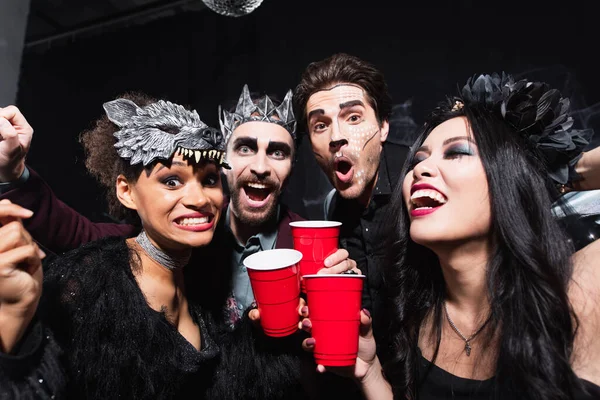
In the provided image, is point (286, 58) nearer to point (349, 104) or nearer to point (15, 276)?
point (349, 104)

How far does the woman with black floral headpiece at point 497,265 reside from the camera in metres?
1.26

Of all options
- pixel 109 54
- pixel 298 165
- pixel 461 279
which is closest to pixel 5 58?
pixel 109 54

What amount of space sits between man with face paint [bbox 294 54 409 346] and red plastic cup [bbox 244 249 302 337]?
873 millimetres

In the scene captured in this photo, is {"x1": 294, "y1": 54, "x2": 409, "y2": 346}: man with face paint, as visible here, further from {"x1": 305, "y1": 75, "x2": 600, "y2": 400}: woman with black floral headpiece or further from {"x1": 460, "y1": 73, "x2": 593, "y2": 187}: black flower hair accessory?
{"x1": 460, "y1": 73, "x2": 593, "y2": 187}: black flower hair accessory

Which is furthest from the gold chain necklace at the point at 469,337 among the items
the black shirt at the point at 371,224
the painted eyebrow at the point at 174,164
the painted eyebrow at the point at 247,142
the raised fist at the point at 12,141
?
the raised fist at the point at 12,141

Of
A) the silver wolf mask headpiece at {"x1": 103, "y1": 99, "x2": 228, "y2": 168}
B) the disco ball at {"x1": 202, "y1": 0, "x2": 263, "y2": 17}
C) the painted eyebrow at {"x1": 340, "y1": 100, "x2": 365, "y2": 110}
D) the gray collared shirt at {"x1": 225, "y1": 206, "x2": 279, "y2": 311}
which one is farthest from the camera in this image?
the disco ball at {"x1": 202, "y1": 0, "x2": 263, "y2": 17}

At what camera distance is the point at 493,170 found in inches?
54.8

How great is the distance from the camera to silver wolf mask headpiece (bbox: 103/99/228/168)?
1.56 m

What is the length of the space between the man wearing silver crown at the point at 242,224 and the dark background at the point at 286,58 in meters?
1.43

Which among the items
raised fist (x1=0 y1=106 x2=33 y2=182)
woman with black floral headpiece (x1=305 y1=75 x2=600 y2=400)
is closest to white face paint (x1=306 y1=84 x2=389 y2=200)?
woman with black floral headpiece (x1=305 y1=75 x2=600 y2=400)

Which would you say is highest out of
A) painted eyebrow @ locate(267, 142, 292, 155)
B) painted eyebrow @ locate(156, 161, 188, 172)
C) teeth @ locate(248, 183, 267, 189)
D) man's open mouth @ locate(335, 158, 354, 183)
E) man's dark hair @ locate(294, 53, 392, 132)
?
man's dark hair @ locate(294, 53, 392, 132)

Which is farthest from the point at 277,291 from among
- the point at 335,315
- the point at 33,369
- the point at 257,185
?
the point at 257,185

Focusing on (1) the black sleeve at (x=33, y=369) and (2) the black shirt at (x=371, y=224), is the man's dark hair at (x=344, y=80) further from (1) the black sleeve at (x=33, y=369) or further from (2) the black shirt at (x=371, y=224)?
(1) the black sleeve at (x=33, y=369)

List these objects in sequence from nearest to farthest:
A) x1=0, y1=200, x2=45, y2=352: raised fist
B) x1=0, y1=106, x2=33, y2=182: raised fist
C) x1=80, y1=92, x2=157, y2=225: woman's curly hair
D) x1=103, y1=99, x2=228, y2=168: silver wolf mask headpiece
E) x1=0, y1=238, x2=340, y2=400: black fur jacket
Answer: x1=0, y1=200, x2=45, y2=352: raised fist < x1=0, y1=238, x2=340, y2=400: black fur jacket < x1=0, y1=106, x2=33, y2=182: raised fist < x1=103, y1=99, x2=228, y2=168: silver wolf mask headpiece < x1=80, y1=92, x2=157, y2=225: woman's curly hair
